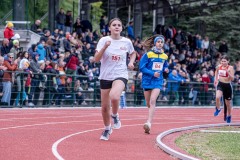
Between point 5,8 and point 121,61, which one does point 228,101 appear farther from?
point 5,8

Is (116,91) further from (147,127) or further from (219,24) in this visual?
(219,24)

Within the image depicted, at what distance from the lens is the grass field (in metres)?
12.1

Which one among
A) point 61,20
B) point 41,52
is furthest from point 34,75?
point 61,20

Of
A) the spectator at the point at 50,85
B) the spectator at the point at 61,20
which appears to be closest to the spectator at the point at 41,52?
the spectator at the point at 50,85

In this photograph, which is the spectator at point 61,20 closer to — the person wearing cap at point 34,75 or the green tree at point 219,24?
the person wearing cap at point 34,75

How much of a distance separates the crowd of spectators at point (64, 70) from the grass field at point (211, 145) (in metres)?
10.1

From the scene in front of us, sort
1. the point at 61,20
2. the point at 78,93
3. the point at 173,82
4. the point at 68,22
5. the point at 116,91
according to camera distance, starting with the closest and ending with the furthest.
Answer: the point at 116,91 < the point at 78,93 < the point at 61,20 < the point at 68,22 < the point at 173,82

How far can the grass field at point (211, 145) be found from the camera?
12.1m

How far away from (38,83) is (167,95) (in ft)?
31.3

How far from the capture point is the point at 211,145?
45.3 feet

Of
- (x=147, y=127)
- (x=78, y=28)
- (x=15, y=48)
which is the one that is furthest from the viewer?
(x=78, y=28)

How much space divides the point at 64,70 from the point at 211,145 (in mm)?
15217

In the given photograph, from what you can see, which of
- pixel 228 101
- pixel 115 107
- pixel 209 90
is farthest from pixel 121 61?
pixel 209 90

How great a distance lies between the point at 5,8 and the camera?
4422 cm
